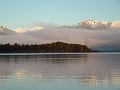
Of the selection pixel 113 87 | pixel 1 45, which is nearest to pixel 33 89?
pixel 113 87

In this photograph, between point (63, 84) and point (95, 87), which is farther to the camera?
point (63, 84)

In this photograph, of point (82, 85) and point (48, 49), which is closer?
point (82, 85)

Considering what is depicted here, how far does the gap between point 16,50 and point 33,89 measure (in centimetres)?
17996

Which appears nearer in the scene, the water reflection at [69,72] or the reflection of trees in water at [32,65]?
the water reflection at [69,72]

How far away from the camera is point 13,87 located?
19812 mm

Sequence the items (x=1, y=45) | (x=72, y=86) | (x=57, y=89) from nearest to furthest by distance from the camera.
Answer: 1. (x=57, y=89)
2. (x=72, y=86)
3. (x=1, y=45)

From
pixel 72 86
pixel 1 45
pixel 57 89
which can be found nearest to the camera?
pixel 57 89

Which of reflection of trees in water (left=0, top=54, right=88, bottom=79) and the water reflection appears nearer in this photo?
the water reflection

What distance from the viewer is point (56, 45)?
646 ft

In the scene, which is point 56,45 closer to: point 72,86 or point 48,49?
point 48,49

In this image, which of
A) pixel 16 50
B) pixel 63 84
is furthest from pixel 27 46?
pixel 63 84

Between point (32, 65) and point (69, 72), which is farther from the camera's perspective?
point (32, 65)

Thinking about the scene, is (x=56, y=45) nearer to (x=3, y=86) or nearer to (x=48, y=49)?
(x=48, y=49)

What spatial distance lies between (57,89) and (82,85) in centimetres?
227
